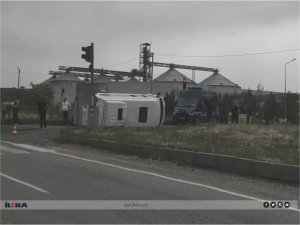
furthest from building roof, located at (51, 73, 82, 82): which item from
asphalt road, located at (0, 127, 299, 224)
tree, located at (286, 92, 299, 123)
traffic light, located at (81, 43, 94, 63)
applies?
asphalt road, located at (0, 127, 299, 224)

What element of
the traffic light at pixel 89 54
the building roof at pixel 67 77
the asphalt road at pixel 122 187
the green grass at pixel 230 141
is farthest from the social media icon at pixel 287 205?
the building roof at pixel 67 77

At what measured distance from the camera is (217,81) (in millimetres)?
116938

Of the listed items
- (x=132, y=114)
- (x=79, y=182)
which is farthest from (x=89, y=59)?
(x=79, y=182)

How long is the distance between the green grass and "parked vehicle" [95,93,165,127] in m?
3.40

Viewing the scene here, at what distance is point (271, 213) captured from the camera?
862 centimetres

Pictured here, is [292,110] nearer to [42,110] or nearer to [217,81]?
[42,110]

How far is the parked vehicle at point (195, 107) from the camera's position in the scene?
38.7 metres

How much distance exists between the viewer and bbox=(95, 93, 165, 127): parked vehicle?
89.7 feet

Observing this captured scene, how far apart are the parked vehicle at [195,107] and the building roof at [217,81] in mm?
74204

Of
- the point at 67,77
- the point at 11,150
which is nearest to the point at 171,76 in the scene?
the point at 67,77

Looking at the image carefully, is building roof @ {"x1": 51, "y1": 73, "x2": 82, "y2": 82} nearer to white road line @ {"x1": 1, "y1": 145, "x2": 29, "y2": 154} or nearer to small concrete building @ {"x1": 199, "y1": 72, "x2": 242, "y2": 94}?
small concrete building @ {"x1": 199, "y1": 72, "x2": 242, "y2": 94}

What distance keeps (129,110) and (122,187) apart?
1781 centimetres

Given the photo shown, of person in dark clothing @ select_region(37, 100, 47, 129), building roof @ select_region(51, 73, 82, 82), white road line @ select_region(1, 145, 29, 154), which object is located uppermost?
building roof @ select_region(51, 73, 82, 82)

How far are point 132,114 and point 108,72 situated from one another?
253ft
